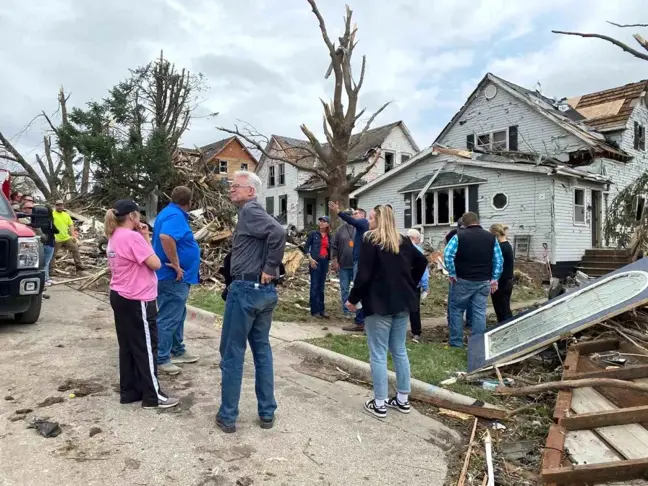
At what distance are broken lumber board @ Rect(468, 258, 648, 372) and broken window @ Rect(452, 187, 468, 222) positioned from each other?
1264cm

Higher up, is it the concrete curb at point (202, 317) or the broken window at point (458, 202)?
the broken window at point (458, 202)

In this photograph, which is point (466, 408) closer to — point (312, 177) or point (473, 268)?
point (473, 268)

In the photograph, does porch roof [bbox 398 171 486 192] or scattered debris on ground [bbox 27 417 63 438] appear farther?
porch roof [bbox 398 171 486 192]

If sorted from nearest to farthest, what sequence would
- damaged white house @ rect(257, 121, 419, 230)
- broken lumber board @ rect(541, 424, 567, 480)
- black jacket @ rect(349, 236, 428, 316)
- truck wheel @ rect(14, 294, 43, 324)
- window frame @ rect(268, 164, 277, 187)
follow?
broken lumber board @ rect(541, 424, 567, 480)
black jacket @ rect(349, 236, 428, 316)
truck wheel @ rect(14, 294, 43, 324)
damaged white house @ rect(257, 121, 419, 230)
window frame @ rect(268, 164, 277, 187)

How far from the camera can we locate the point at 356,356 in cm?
574

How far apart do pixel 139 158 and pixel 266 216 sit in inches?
765

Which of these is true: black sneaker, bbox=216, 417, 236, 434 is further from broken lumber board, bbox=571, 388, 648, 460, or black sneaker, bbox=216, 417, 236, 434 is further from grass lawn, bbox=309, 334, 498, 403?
broken lumber board, bbox=571, 388, 648, 460

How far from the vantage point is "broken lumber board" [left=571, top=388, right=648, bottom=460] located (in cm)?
329

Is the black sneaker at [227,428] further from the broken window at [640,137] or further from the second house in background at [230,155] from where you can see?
the second house in background at [230,155]

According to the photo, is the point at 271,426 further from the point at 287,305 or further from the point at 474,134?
the point at 474,134

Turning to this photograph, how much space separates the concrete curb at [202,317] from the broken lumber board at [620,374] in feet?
16.6

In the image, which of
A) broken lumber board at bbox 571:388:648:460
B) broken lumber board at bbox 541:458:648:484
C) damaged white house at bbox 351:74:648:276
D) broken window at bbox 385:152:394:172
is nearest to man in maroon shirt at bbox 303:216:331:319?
broken lumber board at bbox 571:388:648:460

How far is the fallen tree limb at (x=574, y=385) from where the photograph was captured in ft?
12.1

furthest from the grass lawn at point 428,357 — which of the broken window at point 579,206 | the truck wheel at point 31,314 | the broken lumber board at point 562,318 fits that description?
the broken window at point 579,206
